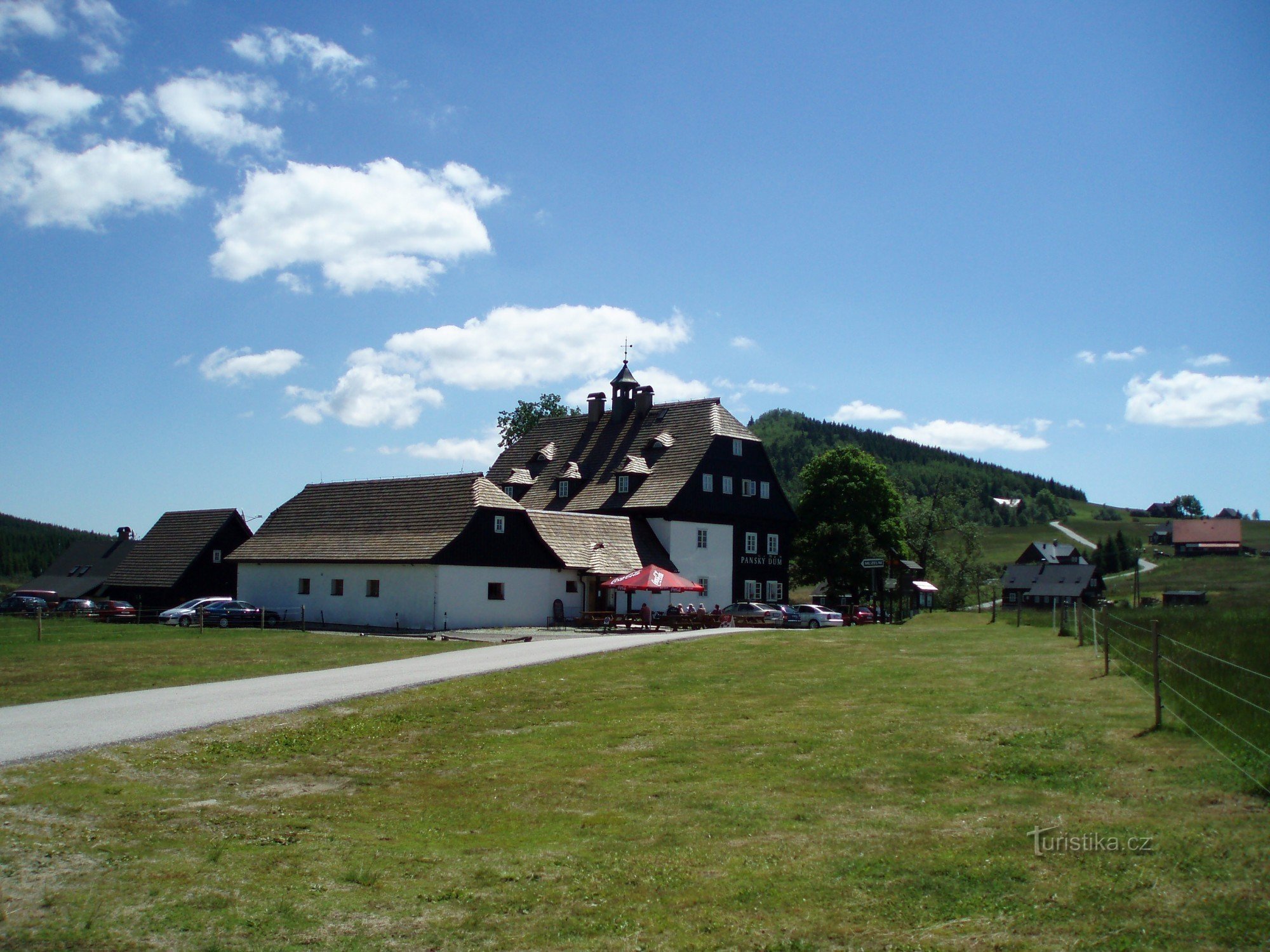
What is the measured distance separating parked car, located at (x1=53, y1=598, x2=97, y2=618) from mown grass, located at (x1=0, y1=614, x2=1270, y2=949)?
45.2 meters

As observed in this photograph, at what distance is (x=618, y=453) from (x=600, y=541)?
11551mm

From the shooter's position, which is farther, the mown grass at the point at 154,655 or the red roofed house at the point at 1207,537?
the red roofed house at the point at 1207,537

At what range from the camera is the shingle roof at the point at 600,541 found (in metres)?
50.7

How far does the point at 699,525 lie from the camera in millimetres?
58969

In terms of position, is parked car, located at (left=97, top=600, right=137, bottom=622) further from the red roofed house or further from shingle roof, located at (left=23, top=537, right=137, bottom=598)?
the red roofed house

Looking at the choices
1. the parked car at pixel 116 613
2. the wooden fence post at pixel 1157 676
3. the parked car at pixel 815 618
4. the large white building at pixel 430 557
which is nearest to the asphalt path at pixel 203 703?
the wooden fence post at pixel 1157 676

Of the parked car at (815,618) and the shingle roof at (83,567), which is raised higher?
the shingle roof at (83,567)

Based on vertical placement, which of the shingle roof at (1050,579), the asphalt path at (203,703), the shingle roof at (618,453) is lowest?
the shingle roof at (1050,579)

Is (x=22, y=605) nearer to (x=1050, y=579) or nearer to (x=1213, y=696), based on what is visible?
(x=1213, y=696)

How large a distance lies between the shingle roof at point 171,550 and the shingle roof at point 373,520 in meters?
5.66

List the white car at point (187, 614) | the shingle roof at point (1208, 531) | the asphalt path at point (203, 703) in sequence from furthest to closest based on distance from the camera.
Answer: the shingle roof at point (1208, 531), the white car at point (187, 614), the asphalt path at point (203, 703)

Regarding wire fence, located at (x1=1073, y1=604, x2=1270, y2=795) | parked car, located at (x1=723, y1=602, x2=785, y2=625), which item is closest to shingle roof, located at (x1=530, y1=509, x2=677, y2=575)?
parked car, located at (x1=723, y1=602, x2=785, y2=625)

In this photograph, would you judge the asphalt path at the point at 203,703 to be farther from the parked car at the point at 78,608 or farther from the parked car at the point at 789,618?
the parked car at the point at 78,608

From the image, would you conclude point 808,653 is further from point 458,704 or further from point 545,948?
point 545,948
